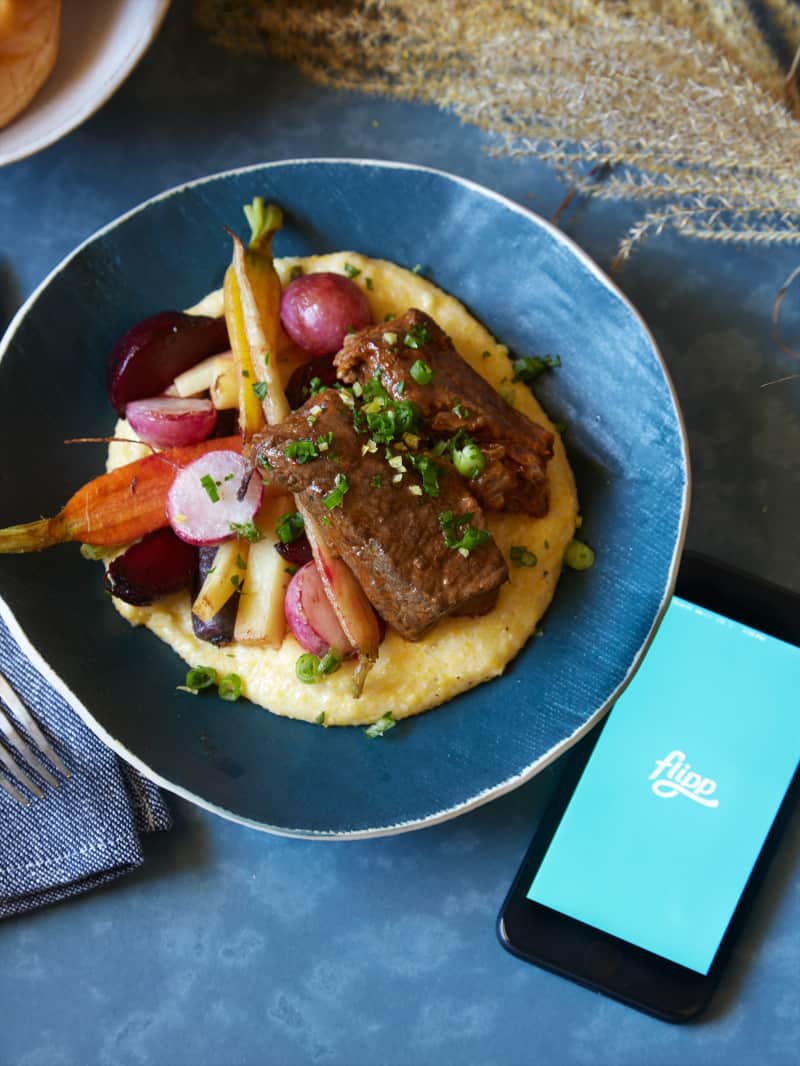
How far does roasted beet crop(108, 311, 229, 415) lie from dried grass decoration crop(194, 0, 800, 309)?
1.13 metres

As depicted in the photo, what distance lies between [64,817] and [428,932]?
1.24 metres

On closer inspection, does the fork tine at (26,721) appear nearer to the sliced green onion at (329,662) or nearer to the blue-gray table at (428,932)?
the blue-gray table at (428,932)

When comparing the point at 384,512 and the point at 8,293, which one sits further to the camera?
the point at 8,293

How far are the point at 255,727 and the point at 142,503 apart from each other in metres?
0.77

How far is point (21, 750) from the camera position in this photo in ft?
10.1

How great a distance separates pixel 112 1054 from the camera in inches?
126

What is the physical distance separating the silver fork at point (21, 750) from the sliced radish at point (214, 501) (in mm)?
812

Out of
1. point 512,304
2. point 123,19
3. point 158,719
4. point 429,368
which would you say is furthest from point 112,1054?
point 123,19

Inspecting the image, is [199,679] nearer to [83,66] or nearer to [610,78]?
[83,66]

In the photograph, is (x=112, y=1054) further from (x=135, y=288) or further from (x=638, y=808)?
(x=135, y=288)

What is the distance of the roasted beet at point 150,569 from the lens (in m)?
2.90

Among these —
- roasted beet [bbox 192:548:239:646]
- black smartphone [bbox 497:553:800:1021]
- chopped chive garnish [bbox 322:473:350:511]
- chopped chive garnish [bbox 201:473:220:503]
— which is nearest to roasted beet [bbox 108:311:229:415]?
chopped chive garnish [bbox 201:473:220:503]

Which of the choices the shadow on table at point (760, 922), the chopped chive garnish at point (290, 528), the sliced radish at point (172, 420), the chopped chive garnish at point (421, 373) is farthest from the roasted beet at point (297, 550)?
the shadow on table at point (760, 922)

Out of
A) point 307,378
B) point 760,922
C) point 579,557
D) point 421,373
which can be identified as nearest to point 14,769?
point 307,378
